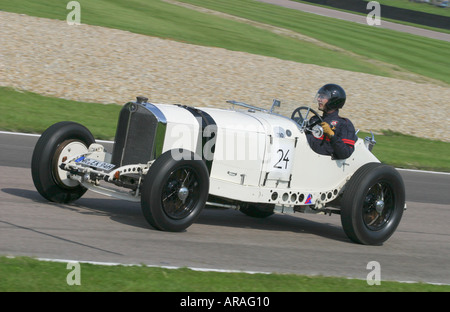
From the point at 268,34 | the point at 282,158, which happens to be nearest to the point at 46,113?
the point at 282,158

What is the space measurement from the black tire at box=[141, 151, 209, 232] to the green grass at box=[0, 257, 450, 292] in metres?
1.11

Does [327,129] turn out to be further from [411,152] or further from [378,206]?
[411,152]

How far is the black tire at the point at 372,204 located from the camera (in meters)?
8.20

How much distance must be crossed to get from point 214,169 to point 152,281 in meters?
2.31

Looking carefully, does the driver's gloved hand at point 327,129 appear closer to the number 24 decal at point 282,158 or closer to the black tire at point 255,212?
the number 24 decal at point 282,158

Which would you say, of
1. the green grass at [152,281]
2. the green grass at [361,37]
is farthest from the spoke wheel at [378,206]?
the green grass at [361,37]

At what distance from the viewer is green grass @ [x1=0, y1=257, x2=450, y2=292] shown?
17.2ft

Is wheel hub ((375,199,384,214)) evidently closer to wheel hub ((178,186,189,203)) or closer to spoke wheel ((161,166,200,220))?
spoke wheel ((161,166,200,220))

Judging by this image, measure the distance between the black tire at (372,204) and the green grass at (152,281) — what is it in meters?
1.72

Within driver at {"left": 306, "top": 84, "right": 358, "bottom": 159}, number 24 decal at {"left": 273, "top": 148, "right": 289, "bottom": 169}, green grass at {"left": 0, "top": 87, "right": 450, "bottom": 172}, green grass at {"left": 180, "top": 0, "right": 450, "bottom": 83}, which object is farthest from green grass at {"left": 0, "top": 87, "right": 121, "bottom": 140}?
green grass at {"left": 180, "top": 0, "right": 450, "bottom": 83}

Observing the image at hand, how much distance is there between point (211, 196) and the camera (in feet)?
26.1

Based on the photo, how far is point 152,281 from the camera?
18.4 ft

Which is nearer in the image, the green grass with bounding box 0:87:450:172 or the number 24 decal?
the number 24 decal

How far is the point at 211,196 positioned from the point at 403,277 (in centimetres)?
216
